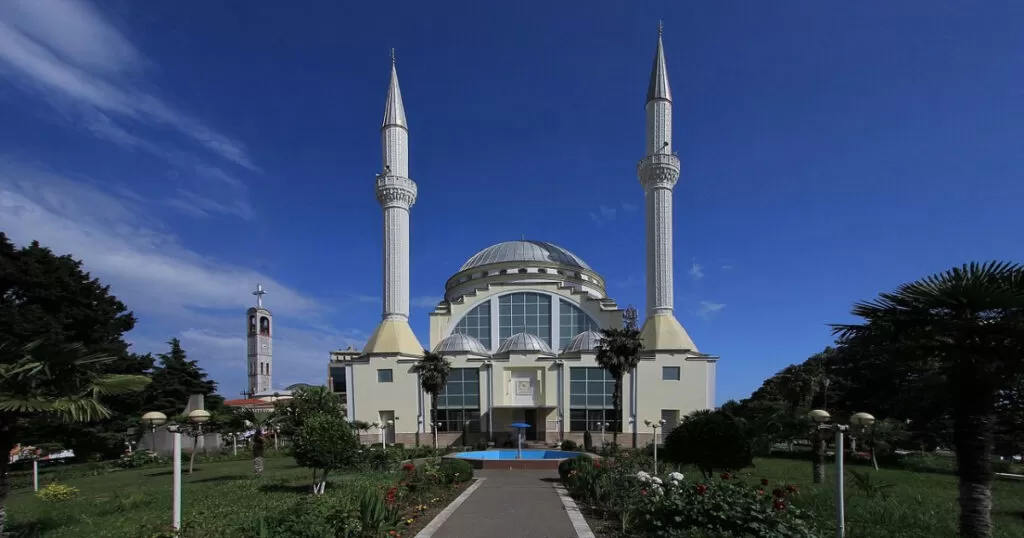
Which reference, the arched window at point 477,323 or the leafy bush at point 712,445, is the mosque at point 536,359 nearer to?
the arched window at point 477,323

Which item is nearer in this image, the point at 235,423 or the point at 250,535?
the point at 250,535

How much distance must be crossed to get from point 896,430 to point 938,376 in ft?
57.5

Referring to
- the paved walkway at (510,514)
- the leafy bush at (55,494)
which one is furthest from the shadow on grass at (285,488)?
the paved walkway at (510,514)

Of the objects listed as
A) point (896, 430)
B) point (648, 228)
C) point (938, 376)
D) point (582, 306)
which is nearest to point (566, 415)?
point (582, 306)

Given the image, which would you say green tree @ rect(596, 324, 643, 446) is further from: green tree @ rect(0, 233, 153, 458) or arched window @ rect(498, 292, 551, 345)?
green tree @ rect(0, 233, 153, 458)

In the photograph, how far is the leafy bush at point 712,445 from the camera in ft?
40.5

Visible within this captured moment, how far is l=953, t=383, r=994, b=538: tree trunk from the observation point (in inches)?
303

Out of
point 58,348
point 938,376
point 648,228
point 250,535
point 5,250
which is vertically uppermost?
point 648,228

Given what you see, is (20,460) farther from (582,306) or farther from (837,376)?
(837,376)

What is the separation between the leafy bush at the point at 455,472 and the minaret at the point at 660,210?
20479mm

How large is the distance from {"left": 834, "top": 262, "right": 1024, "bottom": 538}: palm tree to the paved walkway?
596 centimetres

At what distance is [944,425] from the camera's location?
86.7 ft

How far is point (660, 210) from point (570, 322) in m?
10.7

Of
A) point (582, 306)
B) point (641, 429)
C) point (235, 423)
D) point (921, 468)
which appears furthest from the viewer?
point (582, 306)
